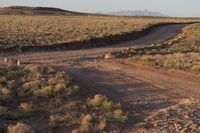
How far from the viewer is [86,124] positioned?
1045 centimetres

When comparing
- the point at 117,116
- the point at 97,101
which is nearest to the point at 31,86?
the point at 97,101

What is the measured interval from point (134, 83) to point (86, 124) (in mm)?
6131

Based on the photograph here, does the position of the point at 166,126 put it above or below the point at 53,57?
above

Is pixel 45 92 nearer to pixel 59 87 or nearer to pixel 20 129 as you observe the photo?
pixel 59 87

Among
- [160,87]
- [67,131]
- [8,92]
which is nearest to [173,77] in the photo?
[160,87]

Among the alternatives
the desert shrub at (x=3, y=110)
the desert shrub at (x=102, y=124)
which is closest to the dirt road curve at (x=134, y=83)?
the desert shrub at (x=102, y=124)

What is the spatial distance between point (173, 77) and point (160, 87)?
2471mm

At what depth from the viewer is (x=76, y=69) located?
811 inches

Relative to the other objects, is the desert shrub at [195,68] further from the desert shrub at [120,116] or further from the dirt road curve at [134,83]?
the desert shrub at [120,116]

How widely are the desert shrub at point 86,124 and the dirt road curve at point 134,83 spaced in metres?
0.80

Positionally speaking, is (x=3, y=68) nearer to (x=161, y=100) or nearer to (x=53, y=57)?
(x=53, y=57)

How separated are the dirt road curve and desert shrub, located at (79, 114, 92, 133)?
80cm

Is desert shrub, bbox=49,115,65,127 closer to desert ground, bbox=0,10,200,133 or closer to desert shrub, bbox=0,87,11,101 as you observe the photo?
desert ground, bbox=0,10,200,133

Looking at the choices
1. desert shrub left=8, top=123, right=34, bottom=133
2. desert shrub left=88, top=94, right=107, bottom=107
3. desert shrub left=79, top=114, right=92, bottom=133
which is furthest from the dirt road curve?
desert shrub left=8, top=123, right=34, bottom=133
